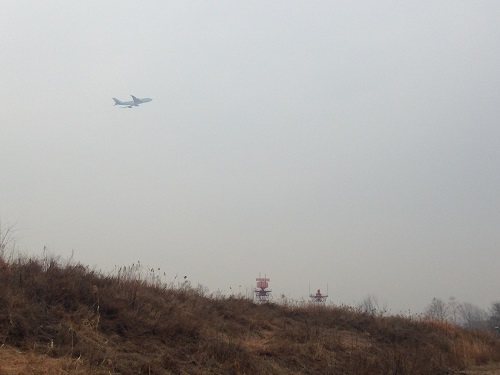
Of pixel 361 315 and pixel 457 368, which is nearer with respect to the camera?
pixel 457 368

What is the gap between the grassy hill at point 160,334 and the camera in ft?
23.3

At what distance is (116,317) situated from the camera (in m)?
9.05

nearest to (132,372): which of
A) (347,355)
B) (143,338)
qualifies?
(143,338)

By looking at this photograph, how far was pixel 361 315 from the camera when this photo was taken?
56.9 feet

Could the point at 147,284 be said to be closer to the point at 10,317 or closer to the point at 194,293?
the point at 194,293

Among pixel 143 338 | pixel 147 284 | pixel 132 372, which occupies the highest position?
pixel 147 284

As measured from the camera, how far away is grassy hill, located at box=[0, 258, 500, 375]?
7.11 metres

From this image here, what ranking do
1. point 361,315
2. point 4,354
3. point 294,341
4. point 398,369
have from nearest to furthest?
point 4,354, point 398,369, point 294,341, point 361,315

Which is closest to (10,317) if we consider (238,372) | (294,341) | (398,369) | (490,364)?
(238,372)

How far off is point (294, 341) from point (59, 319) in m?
5.82

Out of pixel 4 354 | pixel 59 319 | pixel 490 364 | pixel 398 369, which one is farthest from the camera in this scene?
pixel 490 364

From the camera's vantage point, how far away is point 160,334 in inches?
359

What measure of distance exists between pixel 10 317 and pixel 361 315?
1280cm

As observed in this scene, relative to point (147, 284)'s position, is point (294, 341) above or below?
below
